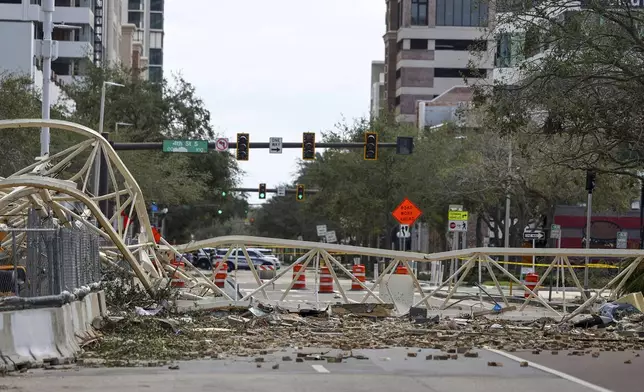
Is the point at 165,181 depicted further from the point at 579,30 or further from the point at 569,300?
the point at 579,30

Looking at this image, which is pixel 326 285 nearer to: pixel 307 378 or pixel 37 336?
pixel 37 336

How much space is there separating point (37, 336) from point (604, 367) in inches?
304

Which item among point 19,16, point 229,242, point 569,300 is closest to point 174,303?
point 229,242

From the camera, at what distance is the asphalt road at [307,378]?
48.1 feet

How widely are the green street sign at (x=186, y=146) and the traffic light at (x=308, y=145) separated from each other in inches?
157

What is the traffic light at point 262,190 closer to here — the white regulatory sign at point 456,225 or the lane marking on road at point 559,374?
the white regulatory sign at point 456,225

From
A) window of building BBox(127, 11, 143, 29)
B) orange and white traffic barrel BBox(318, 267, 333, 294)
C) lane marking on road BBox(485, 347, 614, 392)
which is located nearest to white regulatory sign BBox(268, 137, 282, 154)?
orange and white traffic barrel BBox(318, 267, 333, 294)

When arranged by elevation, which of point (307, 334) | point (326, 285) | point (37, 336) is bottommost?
point (326, 285)

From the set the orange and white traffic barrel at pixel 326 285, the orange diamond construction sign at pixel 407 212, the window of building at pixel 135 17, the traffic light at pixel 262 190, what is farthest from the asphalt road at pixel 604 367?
the window of building at pixel 135 17

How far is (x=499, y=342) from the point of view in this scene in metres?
21.4

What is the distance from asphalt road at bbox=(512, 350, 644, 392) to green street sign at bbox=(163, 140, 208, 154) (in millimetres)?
32448

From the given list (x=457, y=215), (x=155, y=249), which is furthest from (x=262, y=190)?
(x=155, y=249)

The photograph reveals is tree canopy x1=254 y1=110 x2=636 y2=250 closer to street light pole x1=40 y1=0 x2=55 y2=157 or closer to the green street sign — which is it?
the green street sign

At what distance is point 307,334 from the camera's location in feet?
73.0
